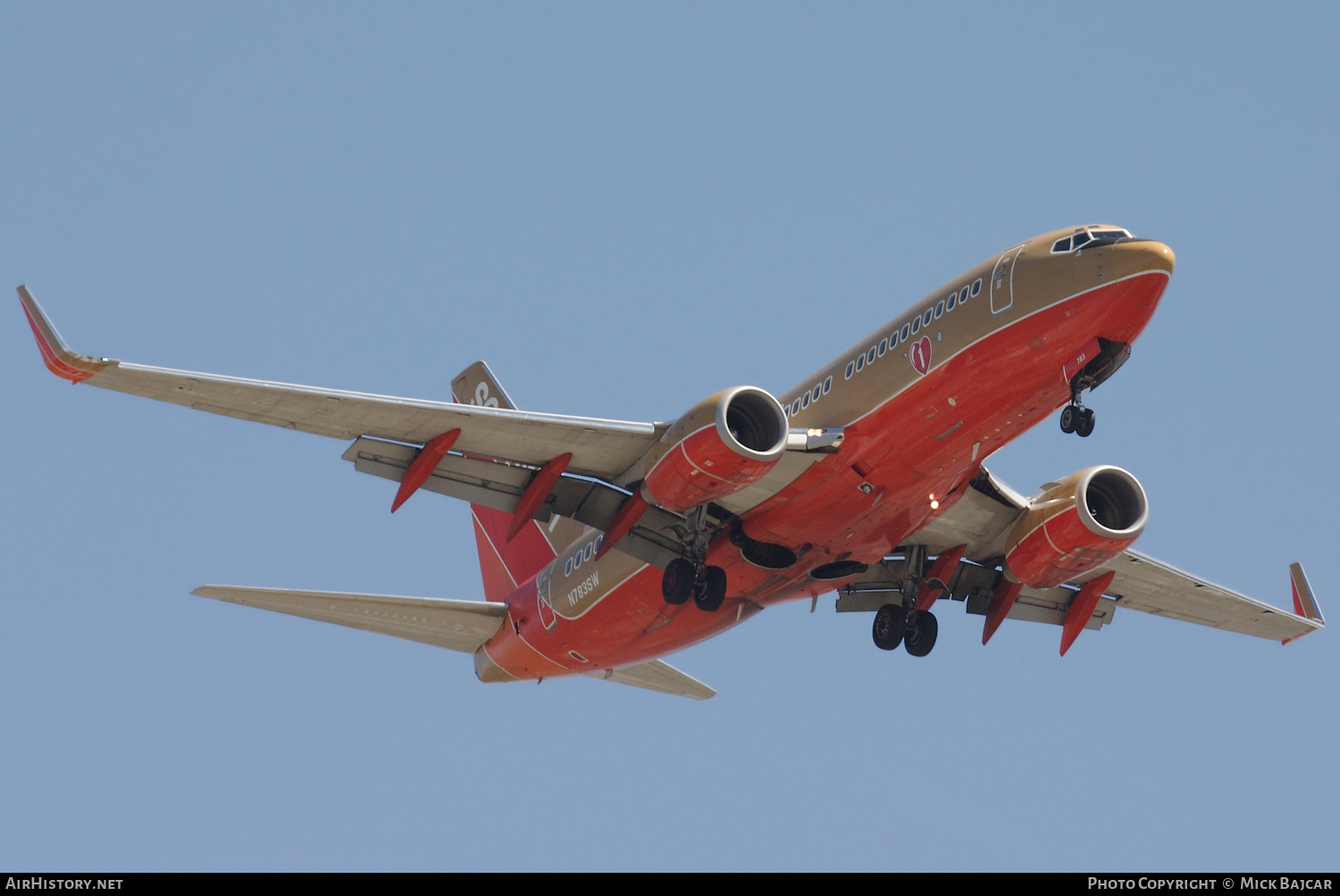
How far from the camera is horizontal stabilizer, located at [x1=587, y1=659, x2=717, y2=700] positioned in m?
39.2

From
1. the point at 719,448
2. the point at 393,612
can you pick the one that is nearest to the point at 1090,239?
the point at 719,448

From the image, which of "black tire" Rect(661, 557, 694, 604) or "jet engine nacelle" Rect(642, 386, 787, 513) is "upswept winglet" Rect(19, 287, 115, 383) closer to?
"jet engine nacelle" Rect(642, 386, 787, 513)

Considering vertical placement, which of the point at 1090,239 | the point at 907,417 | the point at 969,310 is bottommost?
the point at 907,417

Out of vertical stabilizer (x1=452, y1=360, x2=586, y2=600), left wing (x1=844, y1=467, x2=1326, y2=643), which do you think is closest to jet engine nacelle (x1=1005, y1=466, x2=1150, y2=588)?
left wing (x1=844, y1=467, x2=1326, y2=643)

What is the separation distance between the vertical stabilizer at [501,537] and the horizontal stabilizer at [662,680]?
11.0ft

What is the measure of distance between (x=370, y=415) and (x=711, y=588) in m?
7.65

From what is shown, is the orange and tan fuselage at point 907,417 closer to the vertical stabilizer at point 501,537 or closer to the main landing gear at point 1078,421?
the main landing gear at point 1078,421

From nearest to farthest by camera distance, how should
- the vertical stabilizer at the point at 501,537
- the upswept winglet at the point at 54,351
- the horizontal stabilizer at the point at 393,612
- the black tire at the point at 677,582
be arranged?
the upswept winglet at the point at 54,351, the black tire at the point at 677,582, the horizontal stabilizer at the point at 393,612, the vertical stabilizer at the point at 501,537

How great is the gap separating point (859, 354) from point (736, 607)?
256 inches

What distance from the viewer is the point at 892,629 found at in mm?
35938

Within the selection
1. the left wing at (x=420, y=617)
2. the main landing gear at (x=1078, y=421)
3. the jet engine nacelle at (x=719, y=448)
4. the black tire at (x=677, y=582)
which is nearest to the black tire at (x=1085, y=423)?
the main landing gear at (x=1078, y=421)

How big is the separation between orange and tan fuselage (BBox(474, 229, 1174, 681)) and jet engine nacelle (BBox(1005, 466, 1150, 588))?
3.18 m

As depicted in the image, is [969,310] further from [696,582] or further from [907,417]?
[696,582]

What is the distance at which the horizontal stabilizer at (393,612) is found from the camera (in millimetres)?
32812
